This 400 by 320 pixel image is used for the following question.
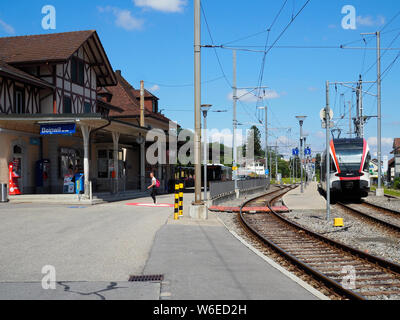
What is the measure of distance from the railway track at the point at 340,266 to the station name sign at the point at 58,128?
10453mm

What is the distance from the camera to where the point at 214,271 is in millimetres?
7191

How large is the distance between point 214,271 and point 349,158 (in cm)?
1796

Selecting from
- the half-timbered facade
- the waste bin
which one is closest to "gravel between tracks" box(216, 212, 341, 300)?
the half-timbered facade

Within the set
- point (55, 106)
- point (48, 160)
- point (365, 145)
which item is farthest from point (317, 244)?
point (55, 106)

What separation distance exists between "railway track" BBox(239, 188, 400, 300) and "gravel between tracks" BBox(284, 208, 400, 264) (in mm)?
669

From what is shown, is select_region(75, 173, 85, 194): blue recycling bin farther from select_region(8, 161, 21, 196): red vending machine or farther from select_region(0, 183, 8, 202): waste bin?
select_region(0, 183, 8, 202): waste bin

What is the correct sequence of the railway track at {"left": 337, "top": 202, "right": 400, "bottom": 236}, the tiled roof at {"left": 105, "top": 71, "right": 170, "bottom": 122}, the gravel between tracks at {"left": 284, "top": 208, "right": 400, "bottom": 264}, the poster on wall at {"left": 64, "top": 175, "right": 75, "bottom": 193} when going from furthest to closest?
the tiled roof at {"left": 105, "top": 71, "right": 170, "bottom": 122} < the poster on wall at {"left": 64, "top": 175, "right": 75, "bottom": 193} < the railway track at {"left": 337, "top": 202, "right": 400, "bottom": 236} < the gravel between tracks at {"left": 284, "top": 208, "right": 400, "bottom": 264}

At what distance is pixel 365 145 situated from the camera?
23.7m

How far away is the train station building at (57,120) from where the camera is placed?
21.2 m

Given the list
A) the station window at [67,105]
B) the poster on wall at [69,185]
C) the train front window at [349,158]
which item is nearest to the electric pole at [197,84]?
the poster on wall at [69,185]

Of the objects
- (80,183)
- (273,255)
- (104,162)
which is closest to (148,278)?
(273,255)

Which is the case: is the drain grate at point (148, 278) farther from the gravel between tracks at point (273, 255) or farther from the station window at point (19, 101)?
the station window at point (19, 101)

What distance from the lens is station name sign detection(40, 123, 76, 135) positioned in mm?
20195

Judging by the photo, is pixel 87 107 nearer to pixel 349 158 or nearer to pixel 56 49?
pixel 56 49
